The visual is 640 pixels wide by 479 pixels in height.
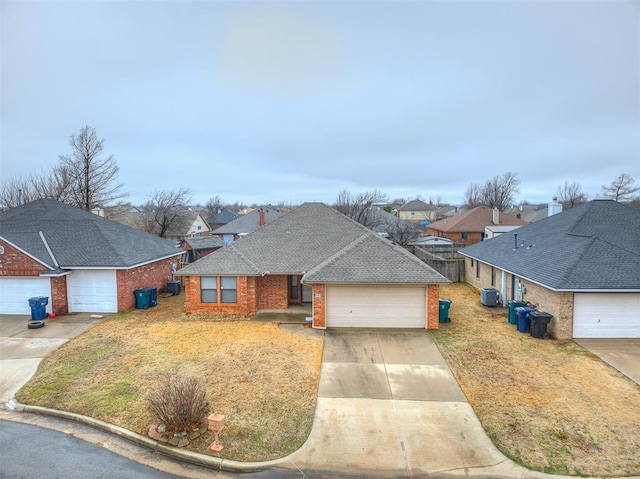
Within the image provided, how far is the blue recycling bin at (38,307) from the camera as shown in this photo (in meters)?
15.2

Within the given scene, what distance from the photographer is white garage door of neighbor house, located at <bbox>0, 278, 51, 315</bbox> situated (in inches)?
641

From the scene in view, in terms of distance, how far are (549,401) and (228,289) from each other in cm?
1215

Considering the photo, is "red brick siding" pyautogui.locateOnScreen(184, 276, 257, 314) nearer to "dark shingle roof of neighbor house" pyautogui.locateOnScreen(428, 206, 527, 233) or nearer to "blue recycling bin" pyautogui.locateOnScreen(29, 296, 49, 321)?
"blue recycling bin" pyautogui.locateOnScreen(29, 296, 49, 321)

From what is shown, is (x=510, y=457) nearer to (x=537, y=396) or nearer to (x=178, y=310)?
(x=537, y=396)

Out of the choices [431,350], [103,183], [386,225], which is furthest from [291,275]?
[103,183]

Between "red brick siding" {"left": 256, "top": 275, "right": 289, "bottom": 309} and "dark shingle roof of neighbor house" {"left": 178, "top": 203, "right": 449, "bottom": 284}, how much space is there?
75 cm

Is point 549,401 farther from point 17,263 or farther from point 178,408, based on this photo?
point 17,263

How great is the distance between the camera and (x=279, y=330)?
1424 cm

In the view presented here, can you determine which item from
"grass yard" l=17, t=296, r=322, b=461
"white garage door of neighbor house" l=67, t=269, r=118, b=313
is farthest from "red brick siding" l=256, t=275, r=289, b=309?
"white garage door of neighbor house" l=67, t=269, r=118, b=313

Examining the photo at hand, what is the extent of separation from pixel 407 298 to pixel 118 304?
1283 cm

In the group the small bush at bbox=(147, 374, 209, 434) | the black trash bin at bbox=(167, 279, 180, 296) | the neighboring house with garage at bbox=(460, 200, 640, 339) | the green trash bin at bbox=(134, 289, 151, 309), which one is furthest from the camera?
the black trash bin at bbox=(167, 279, 180, 296)

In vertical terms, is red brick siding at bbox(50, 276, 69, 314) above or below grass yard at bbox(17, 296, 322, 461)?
above

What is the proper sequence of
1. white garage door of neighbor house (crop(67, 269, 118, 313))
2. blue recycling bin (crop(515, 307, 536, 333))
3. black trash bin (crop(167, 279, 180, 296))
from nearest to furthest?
blue recycling bin (crop(515, 307, 536, 333)) < white garage door of neighbor house (crop(67, 269, 118, 313)) < black trash bin (crop(167, 279, 180, 296))

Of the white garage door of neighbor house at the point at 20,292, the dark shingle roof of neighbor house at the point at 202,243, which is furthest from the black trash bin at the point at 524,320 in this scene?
the dark shingle roof of neighbor house at the point at 202,243
